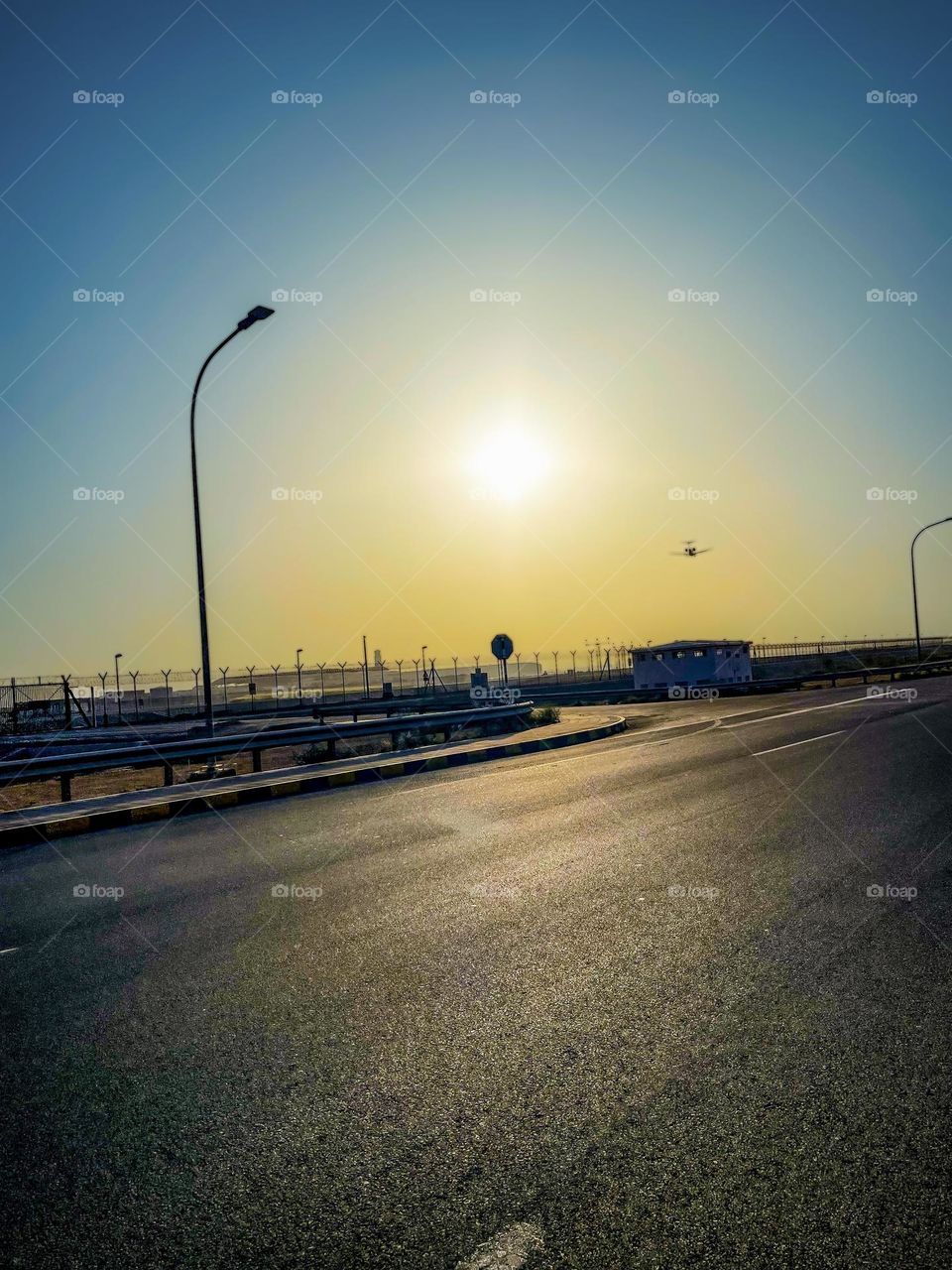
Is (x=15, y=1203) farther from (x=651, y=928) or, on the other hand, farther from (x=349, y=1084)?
(x=651, y=928)

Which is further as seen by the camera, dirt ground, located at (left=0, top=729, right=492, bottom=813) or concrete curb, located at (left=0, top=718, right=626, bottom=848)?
dirt ground, located at (left=0, top=729, right=492, bottom=813)

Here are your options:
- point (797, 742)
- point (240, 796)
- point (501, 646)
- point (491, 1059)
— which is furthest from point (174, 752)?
point (501, 646)

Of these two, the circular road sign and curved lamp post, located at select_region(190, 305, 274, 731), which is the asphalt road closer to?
curved lamp post, located at select_region(190, 305, 274, 731)

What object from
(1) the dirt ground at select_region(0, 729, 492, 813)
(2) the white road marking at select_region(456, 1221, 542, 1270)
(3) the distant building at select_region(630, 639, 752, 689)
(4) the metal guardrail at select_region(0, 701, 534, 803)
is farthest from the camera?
(3) the distant building at select_region(630, 639, 752, 689)

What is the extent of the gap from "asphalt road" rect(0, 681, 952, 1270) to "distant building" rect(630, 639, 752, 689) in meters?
45.2

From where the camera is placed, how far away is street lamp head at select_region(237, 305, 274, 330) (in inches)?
684

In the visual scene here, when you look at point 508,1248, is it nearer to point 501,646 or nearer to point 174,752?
point 174,752

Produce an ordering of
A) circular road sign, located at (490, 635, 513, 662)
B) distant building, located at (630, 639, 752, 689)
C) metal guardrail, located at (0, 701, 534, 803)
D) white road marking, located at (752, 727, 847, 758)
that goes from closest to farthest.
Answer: metal guardrail, located at (0, 701, 534, 803) → white road marking, located at (752, 727, 847, 758) → circular road sign, located at (490, 635, 513, 662) → distant building, located at (630, 639, 752, 689)

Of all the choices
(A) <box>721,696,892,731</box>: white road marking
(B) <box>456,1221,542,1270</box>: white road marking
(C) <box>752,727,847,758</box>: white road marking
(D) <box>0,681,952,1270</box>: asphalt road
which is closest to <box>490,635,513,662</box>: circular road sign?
(A) <box>721,696,892,731</box>: white road marking

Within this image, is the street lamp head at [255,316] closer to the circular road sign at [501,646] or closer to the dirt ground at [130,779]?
the dirt ground at [130,779]

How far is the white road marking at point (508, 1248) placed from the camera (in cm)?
252

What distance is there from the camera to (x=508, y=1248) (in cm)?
259

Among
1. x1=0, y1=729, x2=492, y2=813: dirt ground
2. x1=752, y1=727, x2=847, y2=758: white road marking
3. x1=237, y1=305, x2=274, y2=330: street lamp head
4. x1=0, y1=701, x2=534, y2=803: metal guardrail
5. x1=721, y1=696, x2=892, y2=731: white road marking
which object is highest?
x1=237, y1=305, x2=274, y2=330: street lamp head

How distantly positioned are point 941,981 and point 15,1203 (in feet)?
14.0
